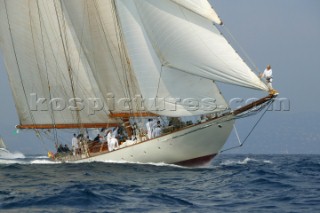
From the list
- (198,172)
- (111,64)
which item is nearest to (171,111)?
(198,172)

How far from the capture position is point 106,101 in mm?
45844

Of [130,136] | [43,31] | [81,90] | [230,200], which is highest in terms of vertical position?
[43,31]

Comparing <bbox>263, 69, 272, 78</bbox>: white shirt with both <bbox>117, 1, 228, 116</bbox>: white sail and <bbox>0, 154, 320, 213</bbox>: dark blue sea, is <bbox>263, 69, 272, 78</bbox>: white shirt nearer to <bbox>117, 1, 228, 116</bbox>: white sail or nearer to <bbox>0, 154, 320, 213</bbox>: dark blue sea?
<bbox>117, 1, 228, 116</bbox>: white sail

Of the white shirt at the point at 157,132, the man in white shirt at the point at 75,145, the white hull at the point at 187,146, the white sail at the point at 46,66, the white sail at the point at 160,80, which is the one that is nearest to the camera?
the white sail at the point at 160,80

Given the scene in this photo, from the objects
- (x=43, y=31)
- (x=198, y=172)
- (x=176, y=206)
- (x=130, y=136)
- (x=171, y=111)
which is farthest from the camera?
(x=43, y=31)

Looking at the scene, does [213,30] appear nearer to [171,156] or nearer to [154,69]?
[154,69]

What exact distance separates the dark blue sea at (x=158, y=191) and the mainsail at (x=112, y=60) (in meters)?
5.15

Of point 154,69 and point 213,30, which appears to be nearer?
point 213,30

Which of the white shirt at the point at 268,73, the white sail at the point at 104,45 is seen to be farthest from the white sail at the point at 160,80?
the white sail at the point at 104,45

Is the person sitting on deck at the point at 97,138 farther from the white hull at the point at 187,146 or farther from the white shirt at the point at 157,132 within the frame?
the white shirt at the point at 157,132

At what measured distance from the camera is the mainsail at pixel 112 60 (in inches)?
1407

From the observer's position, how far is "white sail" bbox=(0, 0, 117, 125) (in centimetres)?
4578

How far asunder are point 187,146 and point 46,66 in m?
13.3

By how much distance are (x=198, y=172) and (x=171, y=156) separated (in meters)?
4.70
